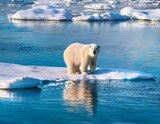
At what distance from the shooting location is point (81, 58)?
34.3 feet

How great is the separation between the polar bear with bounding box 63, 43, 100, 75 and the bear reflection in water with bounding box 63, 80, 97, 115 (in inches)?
25.3

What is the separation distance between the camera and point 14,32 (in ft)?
67.1

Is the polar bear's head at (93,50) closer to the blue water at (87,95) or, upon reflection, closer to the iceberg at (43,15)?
the blue water at (87,95)

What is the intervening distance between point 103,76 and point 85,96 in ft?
→ 5.28

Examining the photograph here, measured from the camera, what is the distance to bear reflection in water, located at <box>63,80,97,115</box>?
7.84 metres

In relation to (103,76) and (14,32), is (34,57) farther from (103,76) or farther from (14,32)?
(14,32)

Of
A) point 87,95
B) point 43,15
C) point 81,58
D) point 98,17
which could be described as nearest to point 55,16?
point 43,15

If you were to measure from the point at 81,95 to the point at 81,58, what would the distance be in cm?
189

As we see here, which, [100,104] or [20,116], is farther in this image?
[100,104]

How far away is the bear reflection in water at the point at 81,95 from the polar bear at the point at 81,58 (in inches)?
25.3

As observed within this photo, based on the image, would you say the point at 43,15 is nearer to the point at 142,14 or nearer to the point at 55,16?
the point at 55,16

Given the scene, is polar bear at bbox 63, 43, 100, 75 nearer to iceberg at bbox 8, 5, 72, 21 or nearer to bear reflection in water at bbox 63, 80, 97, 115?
bear reflection in water at bbox 63, 80, 97, 115

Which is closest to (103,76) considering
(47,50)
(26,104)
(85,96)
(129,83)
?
(129,83)

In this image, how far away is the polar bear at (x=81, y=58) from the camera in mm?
10320
